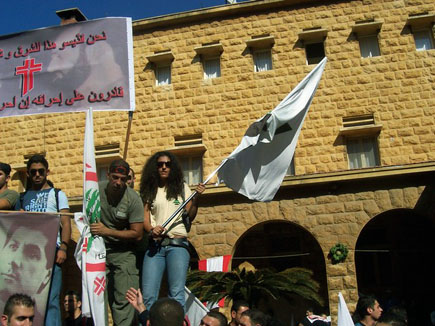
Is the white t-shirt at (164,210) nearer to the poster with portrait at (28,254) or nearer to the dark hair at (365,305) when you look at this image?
the poster with portrait at (28,254)

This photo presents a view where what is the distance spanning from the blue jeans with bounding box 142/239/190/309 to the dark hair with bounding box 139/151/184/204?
1.94 feet

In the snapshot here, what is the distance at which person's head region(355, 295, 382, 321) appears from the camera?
625 cm

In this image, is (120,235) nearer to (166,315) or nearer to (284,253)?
(166,315)

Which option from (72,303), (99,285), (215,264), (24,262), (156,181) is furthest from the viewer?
(215,264)

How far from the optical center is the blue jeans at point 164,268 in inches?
183

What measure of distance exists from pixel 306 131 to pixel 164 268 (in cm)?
969

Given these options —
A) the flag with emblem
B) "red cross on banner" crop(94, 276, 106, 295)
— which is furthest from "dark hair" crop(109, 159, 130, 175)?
"red cross on banner" crop(94, 276, 106, 295)

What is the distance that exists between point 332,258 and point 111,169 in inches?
359

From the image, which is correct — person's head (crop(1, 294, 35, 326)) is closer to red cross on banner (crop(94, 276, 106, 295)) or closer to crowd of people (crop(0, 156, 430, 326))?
crowd of people (crop(0, 156, 430, 326))

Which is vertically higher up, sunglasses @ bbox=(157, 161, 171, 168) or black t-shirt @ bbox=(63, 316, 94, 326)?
sunglasses @ bbox=(157, 161, 171, 168)

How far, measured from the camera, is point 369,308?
20.5 feet

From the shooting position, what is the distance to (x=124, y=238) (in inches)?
182

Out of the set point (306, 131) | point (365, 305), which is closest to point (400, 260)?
point (306, 131)

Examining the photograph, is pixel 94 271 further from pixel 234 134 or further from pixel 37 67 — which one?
pixel 234 134
